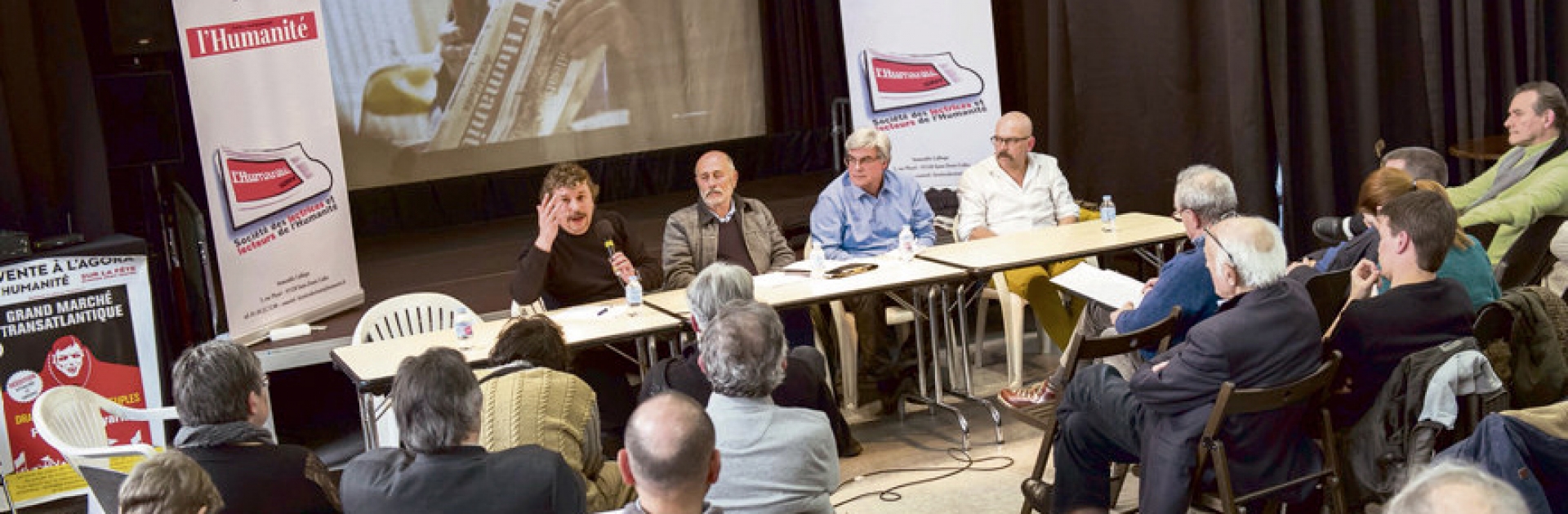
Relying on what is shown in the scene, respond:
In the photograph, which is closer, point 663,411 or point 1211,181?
point 663,411

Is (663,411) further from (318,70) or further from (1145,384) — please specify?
(318,70)

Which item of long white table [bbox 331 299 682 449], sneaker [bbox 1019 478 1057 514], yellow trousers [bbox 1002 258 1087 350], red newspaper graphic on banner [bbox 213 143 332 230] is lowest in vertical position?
sneaker [bbox 1019 478 1057 514]

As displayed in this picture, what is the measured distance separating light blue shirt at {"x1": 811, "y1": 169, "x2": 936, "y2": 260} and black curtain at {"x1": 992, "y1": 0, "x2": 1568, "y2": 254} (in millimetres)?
2075

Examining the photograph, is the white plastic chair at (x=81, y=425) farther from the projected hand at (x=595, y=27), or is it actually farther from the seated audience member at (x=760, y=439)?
the projected hand at (x=595, y=27)

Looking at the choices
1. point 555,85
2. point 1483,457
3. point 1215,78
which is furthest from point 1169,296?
point 555,85

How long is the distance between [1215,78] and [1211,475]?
13.7 feet

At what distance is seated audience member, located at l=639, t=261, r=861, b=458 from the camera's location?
408cm

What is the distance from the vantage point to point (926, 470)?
18.2 feet

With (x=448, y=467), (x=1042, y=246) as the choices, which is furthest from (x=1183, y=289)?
(x=448, y=467)

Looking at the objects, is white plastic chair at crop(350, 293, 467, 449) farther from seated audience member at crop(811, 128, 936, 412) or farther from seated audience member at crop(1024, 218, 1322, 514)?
seated audience member at crop(1024, 218, 1322, 514)

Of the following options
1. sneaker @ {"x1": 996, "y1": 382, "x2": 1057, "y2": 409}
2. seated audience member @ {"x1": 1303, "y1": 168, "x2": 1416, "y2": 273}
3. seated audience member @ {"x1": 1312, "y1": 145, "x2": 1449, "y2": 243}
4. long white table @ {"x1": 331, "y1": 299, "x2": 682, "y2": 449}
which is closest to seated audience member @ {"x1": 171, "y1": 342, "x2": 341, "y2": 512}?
long white table @ {"x1": 331, "y1": 299, "x2": 682, "y2": 449}

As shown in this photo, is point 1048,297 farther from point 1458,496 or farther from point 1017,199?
point 1458,496

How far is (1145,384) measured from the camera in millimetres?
4164

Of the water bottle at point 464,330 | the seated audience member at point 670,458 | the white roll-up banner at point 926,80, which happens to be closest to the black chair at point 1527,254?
the white roll-up banner at point 926,80
